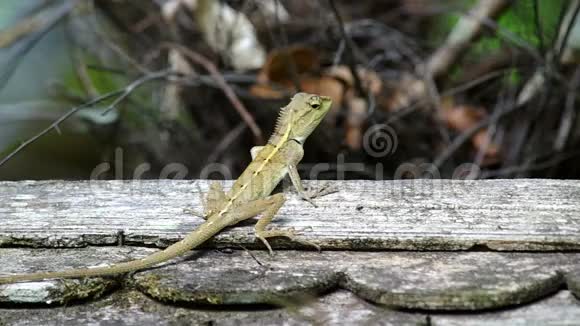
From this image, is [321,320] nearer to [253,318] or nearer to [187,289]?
[253,318]

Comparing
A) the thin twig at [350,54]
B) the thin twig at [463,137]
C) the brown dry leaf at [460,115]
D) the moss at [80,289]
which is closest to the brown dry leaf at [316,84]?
the thin twig at [350,54]

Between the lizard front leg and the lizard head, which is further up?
the lizard head

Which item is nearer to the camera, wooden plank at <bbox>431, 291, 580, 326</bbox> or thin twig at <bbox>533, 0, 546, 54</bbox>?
wooden plank at <bbox>431, 291, 580, 326</bbox>

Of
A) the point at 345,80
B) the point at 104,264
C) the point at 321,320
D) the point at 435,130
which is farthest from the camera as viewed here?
the point at 435,130

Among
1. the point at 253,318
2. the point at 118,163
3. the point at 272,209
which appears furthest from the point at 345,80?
the point at 253,318

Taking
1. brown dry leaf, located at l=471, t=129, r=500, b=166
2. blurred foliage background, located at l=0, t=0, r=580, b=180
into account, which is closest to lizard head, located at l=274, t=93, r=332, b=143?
blurred foliage background, located at l=0, t=0, r=580, b=180

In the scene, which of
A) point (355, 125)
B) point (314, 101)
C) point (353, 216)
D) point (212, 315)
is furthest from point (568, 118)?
point (212, 315)

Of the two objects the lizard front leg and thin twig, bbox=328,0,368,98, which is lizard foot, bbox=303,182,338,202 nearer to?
the lizard front leg

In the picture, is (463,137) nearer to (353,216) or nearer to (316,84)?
(316,84)
